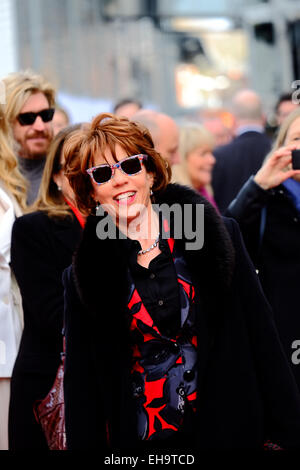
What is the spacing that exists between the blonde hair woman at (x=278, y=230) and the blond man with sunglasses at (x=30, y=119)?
1.29 meters

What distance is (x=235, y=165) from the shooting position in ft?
21.3

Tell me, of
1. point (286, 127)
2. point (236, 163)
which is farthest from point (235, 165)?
point (286, 127)

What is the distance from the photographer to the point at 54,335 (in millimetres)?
3811

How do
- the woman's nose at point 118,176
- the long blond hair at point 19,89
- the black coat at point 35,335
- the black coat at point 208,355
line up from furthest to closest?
the long blond hair at point 19,89, the black coat at point 35,335, the woman's nose at point 118,176, the black coat at point 208,355

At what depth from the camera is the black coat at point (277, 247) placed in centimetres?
420

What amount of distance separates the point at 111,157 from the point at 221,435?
1.11 meters

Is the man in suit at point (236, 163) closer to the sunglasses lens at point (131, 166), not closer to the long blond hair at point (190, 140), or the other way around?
the long blond hair at point (190, 140)

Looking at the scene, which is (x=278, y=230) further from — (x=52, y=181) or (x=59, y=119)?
(x=59, y=119)

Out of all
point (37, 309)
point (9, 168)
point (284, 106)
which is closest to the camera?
point (37, 309)

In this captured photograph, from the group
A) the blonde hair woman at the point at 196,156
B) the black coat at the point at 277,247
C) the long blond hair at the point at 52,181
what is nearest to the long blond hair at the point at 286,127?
the black coat at the point at 277,247

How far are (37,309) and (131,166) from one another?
3.15 ft
